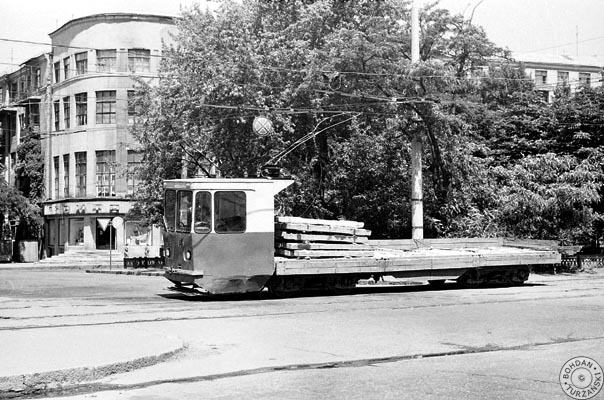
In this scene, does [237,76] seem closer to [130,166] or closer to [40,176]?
[130,166]

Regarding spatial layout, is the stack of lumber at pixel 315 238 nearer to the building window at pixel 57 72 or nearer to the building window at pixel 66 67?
the building window at pixel 66 67

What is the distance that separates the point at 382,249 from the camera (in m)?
23.9

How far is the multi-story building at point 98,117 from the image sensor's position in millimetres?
56812

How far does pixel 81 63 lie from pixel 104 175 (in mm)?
8153

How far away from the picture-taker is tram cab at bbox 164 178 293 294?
64.6ft

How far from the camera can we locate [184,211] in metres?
20.1

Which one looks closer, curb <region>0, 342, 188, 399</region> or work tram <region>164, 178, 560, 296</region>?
curb <region>0, 342, 188, 399</region>

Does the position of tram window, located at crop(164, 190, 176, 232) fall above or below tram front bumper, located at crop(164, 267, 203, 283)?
above

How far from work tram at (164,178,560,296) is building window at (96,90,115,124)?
36.5m

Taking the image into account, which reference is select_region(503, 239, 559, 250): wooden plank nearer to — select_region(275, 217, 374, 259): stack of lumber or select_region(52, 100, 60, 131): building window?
select_region(275, 217, 374, 259): stack of lumber

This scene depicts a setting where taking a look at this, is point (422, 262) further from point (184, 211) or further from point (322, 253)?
point (184, 211)

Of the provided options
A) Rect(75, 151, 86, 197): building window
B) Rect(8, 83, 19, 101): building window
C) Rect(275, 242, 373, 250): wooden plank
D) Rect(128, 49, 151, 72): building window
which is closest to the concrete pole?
Rect(275, 242, 373, 250): wooden plank

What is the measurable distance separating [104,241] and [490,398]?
51.8 meters

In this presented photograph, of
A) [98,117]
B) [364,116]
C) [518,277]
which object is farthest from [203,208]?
[98,117]
